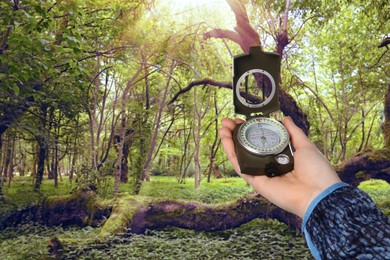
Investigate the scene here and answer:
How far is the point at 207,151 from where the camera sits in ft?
5.82

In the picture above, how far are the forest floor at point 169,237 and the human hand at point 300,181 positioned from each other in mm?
1142

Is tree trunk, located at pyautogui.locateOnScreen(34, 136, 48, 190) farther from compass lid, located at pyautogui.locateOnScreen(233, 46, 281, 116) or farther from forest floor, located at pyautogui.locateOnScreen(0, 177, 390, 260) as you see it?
compass lid, located at pyautogui.locateOnScreen(233, 46, 281, 116)

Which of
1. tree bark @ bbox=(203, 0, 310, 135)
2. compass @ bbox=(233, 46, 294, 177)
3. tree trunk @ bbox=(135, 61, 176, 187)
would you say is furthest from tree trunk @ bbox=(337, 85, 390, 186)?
compass @ bbox=(233, 46, 294, 177)

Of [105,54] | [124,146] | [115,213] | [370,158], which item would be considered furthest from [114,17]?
[370,158]

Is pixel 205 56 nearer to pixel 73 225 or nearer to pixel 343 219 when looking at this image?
pixel 73 225

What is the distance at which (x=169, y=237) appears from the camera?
65.3 inches

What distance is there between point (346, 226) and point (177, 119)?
1.48 metres

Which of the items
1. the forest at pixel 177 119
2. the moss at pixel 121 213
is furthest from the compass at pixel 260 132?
the moss at pixel 121 213

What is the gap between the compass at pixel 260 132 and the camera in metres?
0.55

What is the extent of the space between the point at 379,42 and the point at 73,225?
5.72 ft

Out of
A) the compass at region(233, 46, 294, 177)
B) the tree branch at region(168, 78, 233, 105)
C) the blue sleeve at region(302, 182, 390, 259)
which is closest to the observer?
the blue sleeve at region(302, 182, 390, 259)

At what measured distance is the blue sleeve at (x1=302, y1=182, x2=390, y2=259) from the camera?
278 millimetres

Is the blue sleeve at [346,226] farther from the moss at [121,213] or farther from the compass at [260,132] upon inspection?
the moss at [121,213]

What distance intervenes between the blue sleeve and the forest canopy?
1.40 metres
